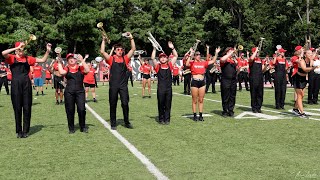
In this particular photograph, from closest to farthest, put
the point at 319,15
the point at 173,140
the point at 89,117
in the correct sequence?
the point at 173,140 < the point at 89,117 < the point at 319,15

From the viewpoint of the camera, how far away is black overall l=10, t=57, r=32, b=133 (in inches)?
360

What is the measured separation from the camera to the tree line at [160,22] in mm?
45094

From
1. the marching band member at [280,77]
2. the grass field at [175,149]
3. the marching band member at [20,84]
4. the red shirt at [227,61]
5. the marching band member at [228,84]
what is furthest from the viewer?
the marching band member at [280,77]

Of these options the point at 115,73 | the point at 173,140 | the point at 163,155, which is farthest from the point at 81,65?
the point at 163,155

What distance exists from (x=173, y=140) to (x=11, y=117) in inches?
260

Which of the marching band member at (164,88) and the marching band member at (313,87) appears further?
the marching band member at (313,87)

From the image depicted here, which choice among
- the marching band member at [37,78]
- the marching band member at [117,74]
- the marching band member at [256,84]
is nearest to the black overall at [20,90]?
the marching band member at [117,74]

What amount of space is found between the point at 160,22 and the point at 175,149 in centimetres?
4587

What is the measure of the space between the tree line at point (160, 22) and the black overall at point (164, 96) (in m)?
33.1

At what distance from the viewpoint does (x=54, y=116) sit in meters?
13.0

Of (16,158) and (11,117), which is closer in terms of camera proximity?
(16,158)

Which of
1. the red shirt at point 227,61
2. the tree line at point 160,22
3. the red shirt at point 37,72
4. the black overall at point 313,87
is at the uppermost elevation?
the tree line at point 160,22

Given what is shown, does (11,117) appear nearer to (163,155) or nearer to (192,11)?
(163,155)

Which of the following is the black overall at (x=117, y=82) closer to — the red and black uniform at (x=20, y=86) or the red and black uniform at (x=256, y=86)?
the red and black uniform at (x=20, y=86)
